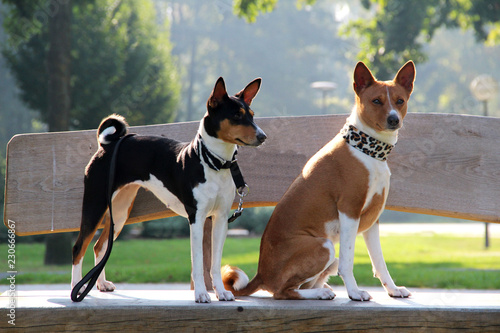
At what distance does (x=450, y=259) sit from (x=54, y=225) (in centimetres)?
948

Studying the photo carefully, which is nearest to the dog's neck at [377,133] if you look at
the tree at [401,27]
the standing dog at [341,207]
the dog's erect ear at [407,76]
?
the standing dog at [341,207]

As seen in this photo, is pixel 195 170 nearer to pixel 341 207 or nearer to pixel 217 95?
pixel 217 95

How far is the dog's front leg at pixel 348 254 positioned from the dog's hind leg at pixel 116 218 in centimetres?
124

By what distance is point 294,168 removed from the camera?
11.4 ft

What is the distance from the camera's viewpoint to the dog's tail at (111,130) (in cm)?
304

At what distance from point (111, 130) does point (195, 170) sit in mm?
711

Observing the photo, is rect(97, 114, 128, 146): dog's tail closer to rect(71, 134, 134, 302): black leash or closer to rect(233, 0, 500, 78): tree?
rect(71, 134, 134, 302): black leash

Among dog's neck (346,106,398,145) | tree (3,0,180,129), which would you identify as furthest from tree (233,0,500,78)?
dog's neck (346,106,398,145)

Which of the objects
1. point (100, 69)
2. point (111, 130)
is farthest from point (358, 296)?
point (100, 69)

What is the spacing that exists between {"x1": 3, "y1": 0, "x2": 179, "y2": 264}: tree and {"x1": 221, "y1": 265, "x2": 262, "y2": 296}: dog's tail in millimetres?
7935

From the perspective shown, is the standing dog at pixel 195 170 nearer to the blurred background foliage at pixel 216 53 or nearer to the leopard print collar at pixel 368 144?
the leopard print collar at pixel 368 144

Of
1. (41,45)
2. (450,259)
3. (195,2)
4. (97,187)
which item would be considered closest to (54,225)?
(97,187)

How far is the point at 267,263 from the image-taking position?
290 cm

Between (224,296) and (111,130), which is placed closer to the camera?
(224,296)
